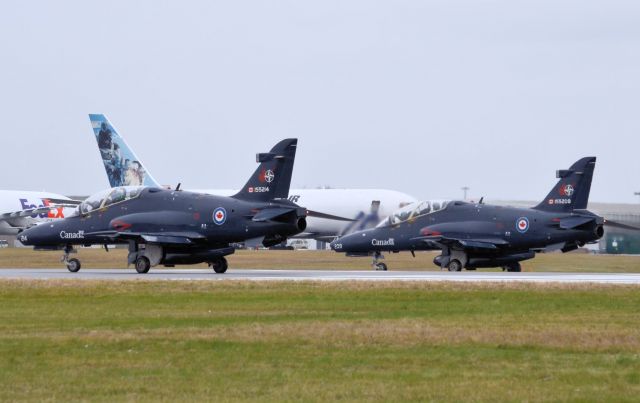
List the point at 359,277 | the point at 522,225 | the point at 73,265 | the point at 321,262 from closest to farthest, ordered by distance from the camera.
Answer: the point at 359,277 < the point at 73,265 < the point at 522,225 < the point at 321,262

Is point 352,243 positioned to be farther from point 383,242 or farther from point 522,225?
point 522,225

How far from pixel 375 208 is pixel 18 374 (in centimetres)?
6646

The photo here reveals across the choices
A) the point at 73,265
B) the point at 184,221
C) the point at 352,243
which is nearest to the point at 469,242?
the point at 352,243

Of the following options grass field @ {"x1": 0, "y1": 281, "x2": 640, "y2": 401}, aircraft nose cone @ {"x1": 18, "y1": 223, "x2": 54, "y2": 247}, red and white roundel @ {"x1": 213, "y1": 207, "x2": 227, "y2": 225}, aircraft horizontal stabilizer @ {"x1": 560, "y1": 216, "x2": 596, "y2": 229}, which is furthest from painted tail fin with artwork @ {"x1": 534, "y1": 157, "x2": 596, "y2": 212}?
grass field @ {"x1": 0, "y1": 281, "x2": 640, "y2": 401}

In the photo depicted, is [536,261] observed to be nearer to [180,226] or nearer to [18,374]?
[180,226]

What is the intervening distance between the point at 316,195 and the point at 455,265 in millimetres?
38136

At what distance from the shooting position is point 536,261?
62.6 metres

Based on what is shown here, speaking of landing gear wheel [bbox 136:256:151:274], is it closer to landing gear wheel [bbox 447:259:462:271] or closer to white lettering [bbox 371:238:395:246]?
white lettering [bbox 371:238:395:246]

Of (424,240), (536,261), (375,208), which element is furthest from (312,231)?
(424,240)

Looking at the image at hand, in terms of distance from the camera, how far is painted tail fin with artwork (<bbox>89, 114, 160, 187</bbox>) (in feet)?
273

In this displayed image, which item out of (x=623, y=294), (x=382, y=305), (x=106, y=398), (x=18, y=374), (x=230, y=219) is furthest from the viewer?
(x=230, y=219)

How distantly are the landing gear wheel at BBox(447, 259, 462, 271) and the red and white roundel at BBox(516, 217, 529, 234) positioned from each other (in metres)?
2.73

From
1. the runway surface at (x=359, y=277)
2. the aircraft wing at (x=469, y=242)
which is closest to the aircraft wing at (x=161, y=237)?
A: the runway surface at (x=359, y=277)

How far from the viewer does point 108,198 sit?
150ft
